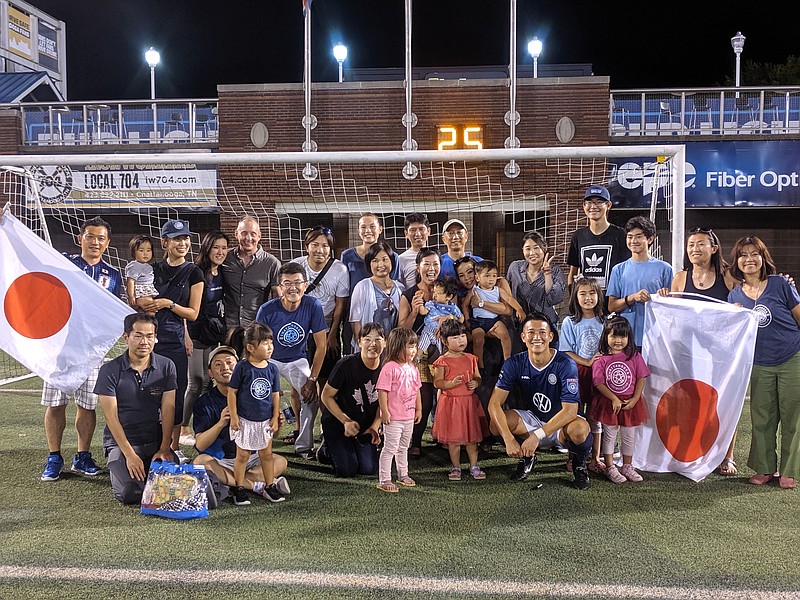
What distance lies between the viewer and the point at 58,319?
527 centimetres

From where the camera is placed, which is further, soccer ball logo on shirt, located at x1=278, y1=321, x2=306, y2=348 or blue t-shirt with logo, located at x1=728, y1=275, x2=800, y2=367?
soccer ball logo on shirt, located at x1=278, y1=321, x2=306, y2=348

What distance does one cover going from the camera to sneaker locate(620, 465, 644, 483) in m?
5.04

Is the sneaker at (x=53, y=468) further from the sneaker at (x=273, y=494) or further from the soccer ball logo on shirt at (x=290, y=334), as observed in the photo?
the soccer ball logo on shirt at (x=290, y=334)

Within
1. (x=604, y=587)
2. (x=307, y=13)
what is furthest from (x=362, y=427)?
(x=307, y=13)

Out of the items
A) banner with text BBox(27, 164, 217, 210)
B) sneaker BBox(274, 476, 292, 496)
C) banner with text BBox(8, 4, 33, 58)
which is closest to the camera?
sneaker BBox(274, 476, 292, 496)

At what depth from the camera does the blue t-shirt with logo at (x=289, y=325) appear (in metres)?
5.33

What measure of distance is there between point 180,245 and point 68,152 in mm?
14903

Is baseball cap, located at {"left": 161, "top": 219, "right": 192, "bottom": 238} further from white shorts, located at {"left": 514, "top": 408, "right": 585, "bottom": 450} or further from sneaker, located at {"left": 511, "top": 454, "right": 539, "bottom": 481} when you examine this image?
sneaker, located at {"left": 511, "top": 454, "right": 539, "bottom": 481}

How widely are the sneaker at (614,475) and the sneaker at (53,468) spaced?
12.8 feet

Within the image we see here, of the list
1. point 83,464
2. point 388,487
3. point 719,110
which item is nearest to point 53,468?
point 83,464

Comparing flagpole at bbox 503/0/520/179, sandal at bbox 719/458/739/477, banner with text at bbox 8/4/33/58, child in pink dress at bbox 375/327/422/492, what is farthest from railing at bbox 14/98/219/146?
banner with text at bbox 8/4/33/58

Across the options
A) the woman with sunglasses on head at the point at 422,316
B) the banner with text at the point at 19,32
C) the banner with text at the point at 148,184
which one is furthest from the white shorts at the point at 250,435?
the banner with text at the point at 19,32

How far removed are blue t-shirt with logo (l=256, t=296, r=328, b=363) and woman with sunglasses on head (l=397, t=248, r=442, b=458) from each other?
26.7 inches

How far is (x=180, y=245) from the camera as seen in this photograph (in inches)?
218
